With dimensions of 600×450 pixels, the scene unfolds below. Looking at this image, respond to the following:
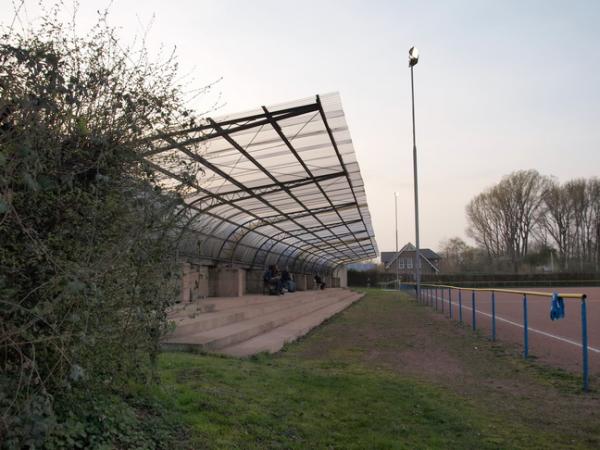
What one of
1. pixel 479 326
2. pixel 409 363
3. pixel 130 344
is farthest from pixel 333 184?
pixel 130 344

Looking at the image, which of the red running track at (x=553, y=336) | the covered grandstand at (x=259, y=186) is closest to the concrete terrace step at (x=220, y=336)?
the covered grandstand at (x=259, y=186)

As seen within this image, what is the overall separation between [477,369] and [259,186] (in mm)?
9241

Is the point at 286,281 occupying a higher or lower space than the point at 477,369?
higher

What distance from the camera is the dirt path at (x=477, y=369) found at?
563cm

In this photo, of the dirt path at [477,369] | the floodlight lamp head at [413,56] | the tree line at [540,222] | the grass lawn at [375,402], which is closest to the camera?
the grass lawn at [375,402]

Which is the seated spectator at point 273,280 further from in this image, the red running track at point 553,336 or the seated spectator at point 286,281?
the red running track at point 553,336

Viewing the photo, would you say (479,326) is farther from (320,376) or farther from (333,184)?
(320,376)

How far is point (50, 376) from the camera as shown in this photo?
9.96ft

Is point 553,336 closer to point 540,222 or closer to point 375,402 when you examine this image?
point 375,402

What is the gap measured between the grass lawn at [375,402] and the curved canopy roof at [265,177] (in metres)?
1.59

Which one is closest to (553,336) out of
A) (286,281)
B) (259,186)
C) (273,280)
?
(259,186)

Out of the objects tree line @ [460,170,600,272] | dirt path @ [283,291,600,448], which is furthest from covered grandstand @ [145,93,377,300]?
tree line @ [460,170,600,272]

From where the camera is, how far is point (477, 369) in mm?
8602

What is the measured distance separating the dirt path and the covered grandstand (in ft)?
11.6
